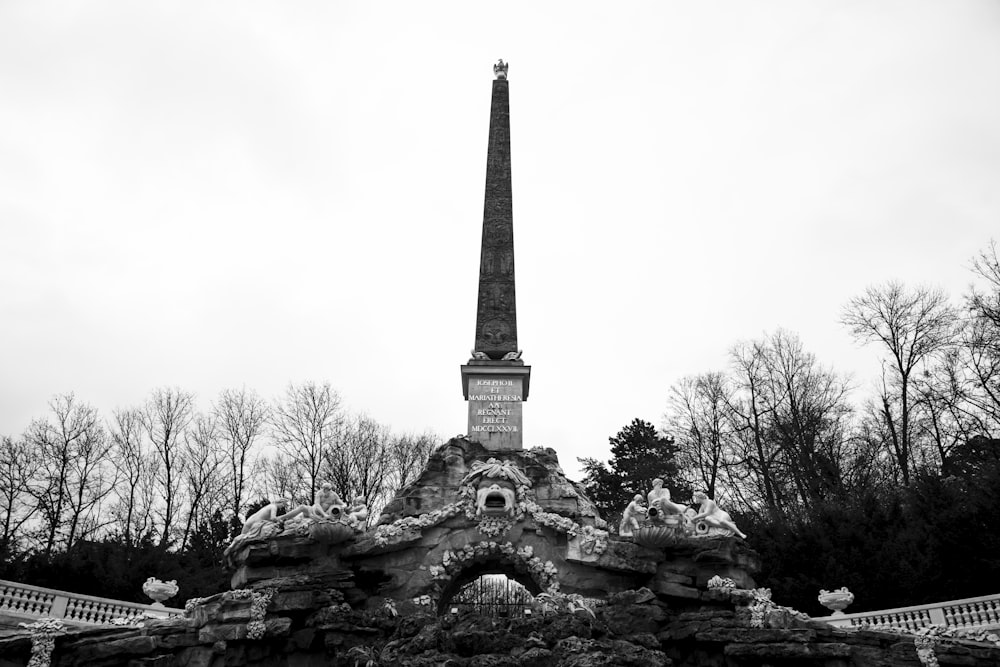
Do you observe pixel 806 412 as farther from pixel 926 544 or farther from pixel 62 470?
pixel 62 470

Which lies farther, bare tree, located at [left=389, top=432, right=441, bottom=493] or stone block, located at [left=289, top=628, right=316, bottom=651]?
bare tree, located at [left=389, top=432, right=441, bottom=493]

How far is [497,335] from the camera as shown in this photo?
16.7 meters

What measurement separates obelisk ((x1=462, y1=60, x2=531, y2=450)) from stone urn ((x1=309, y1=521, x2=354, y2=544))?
3.38 meters

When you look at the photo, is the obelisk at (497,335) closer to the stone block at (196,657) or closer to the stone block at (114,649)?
the stone block at (196,657)

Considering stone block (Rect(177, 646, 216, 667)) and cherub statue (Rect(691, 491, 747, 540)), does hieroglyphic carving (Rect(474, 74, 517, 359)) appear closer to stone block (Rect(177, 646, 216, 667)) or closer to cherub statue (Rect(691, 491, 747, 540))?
cherub statue (Rect(691, 491, 747, 540))

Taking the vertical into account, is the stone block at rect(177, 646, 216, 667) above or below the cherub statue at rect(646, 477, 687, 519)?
below

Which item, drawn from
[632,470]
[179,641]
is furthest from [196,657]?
[632,470]

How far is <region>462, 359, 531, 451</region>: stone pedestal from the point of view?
50.1 feet

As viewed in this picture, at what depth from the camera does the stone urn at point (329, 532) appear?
12.4 metres

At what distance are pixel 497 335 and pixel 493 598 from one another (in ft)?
17.0

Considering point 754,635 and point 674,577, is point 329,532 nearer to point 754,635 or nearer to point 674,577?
point 674,577

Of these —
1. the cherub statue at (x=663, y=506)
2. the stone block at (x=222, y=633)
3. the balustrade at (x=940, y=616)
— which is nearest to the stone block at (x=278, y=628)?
the stone block at (x=222, y=633)

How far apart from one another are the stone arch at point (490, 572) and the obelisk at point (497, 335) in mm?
2495

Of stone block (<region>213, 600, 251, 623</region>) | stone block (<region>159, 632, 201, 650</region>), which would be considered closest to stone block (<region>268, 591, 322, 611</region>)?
stone block (<region>213, 600, 251, 623</region>)
